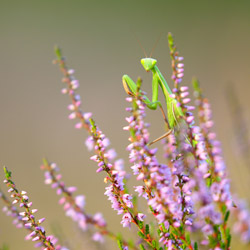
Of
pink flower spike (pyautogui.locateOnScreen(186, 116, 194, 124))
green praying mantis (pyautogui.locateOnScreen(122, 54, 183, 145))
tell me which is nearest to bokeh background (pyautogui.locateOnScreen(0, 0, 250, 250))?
green praying mantis (pyautogui.locateOnScreen(122, 54, 183, 145))

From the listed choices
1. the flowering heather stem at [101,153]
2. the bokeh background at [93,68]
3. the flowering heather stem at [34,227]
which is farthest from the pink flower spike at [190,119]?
the bokeh background at [93,68]

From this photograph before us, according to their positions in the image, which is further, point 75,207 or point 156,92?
point 156,92

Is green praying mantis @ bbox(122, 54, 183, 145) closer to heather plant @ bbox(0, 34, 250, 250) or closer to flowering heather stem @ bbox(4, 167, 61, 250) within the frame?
heather plant @ bbox(0, 34, 250, 250)

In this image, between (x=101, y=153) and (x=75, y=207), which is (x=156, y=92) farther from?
(x=75, y=207)

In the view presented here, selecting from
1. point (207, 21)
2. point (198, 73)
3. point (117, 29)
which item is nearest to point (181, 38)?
point (207, 21)

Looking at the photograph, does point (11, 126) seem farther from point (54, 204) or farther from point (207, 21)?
point (207, 21)

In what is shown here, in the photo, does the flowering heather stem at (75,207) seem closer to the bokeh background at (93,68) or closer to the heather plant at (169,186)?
the heather plant at (169,186)

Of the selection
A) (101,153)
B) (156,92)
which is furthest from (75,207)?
(156,92)
